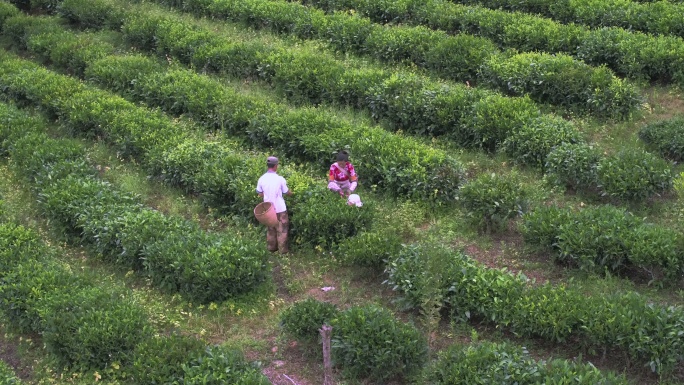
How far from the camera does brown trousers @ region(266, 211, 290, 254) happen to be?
10.6m

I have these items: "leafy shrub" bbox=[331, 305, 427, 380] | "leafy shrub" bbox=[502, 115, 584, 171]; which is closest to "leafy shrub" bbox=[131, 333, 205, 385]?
"leafy shrub" bbox=[331, 305, 427, 380]

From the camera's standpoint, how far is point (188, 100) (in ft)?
48.0

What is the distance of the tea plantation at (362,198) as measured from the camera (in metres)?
8.48

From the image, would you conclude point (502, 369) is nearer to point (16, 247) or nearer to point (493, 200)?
point (493, 200)

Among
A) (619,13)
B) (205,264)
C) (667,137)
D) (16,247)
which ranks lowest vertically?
(16,247)

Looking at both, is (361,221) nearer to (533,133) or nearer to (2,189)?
(533,133)

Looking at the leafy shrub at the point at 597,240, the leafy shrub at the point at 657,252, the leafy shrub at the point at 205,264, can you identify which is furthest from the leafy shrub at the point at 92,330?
the leafy shrub at the point at 657,252

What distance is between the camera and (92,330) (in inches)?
339

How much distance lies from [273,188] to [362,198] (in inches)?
62.7

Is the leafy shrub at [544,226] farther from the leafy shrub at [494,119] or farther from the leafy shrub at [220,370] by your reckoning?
the leafy shrub at [220,370]

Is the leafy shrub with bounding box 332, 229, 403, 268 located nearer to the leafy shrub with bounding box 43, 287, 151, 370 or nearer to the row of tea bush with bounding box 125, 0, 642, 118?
the leafy shrub with bounding box 43, 287, 151, 370

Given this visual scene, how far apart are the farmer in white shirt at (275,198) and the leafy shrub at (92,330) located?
87.4 inches

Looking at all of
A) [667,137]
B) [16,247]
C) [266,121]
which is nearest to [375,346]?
[16,247]

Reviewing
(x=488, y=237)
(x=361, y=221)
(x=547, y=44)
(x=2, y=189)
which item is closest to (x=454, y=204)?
(x=488, y=237)
